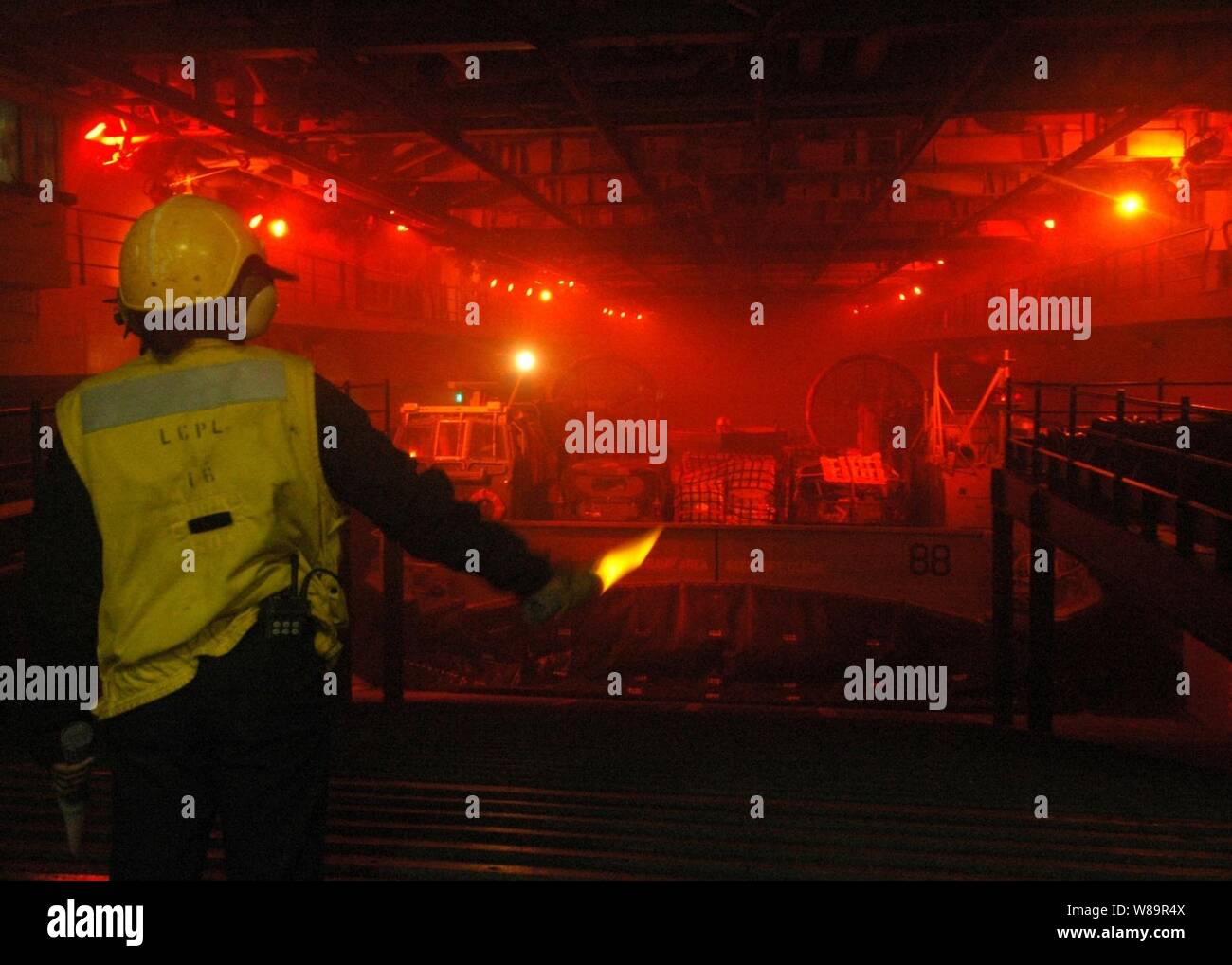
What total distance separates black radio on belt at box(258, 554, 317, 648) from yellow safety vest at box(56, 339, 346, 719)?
0.11 ft

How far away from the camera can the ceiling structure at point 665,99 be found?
844cm

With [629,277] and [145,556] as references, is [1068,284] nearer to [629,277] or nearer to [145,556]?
[629,277]

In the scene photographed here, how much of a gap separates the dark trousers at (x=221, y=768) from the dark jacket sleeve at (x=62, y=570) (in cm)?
27

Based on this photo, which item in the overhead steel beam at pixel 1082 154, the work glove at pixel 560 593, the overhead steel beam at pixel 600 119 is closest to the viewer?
the work glove at pixel 560 593

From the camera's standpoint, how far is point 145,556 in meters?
A: 2.67

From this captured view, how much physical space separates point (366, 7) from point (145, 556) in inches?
275

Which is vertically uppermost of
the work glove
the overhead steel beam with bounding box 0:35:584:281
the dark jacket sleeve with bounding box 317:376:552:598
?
the overhead steel beam with bounding box 0:35:584:281

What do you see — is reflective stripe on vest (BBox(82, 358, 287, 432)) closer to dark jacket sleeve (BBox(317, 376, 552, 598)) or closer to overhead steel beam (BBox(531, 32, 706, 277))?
dark jacket sleeve (BBox(317, 376, 552, 598))

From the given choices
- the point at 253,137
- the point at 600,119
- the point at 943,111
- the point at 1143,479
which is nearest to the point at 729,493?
the point at 600,119

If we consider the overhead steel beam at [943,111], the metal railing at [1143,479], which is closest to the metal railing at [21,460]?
the metal railing at [1143,479]

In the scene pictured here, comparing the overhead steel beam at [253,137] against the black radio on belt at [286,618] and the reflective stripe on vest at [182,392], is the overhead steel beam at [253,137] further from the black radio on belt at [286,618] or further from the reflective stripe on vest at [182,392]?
the black radio on belt at [286,618]

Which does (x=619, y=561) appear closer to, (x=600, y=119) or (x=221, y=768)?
(x=221, y=768)

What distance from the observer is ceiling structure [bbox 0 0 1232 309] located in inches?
332

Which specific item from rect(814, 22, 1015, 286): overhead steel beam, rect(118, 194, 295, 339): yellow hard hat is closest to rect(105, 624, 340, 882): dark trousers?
rect(118, 194, 295, 339): yellow hard hat
